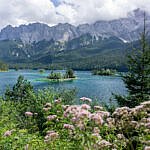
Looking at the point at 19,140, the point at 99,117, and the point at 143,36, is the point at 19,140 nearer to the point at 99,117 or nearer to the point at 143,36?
the point at 99,117

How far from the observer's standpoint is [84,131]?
676cm

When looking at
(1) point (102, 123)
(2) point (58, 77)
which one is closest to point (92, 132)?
(1) point (102, 123)

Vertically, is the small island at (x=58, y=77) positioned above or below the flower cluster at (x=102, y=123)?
below

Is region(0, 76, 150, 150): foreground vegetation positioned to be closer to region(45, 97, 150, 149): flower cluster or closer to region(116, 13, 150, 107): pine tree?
region(45, 97, 150, 149): flower cluster

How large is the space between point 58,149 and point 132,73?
46.1 ft

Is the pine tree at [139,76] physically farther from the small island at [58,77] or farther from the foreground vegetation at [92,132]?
the small island at [58,77]

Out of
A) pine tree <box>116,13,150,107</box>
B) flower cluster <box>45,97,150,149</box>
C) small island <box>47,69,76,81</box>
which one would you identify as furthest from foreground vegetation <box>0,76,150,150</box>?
small island <box>47,69,76,81</box>

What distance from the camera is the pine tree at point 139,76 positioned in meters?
19.7

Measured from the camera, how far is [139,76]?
20.1 metres

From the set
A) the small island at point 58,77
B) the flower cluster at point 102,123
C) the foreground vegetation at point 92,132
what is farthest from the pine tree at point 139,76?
the small island at point 58,77

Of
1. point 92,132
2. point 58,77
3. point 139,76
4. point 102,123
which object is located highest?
point 139,76

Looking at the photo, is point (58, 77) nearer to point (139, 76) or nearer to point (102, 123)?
point (139, 76)

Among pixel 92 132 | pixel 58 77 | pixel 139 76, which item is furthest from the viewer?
pixel 58 77

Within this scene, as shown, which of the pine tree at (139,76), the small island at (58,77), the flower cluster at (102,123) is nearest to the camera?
the flower cluster at (102,123)
